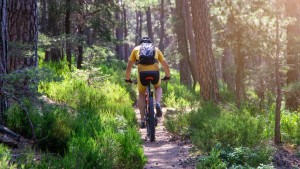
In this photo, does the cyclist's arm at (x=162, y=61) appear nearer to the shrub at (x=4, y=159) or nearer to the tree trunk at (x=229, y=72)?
the shrub at (x=4, y=159)

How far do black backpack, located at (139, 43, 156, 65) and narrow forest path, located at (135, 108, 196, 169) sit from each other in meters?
1.69

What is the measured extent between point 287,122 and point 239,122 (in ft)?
6.08

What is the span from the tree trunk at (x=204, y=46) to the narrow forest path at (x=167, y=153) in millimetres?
2471

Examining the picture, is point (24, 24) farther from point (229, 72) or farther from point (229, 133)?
point (229, 72)

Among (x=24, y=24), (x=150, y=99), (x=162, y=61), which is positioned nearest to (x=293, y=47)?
(x=162, y=61)

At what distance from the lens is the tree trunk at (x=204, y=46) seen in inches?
383

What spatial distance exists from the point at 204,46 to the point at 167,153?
4194mm

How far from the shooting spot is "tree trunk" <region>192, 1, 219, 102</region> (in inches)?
383

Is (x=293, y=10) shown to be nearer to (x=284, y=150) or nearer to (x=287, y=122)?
(x=287, y=122)

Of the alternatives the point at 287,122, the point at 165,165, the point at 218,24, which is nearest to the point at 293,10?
the point at 218,24

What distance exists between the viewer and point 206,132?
6.76 m

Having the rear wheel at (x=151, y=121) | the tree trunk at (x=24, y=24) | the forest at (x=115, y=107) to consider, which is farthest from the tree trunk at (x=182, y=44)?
the tree trunk at (x=24, y=24)

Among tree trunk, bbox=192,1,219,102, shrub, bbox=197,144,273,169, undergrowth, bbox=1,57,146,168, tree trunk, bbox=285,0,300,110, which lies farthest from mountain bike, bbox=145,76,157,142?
tree trunk, bbox=285,0,300,110

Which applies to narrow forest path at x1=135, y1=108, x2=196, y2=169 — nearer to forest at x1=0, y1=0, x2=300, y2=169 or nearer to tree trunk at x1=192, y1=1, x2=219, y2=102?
forest at x1=0, y1=0, x2=300, y2=169
